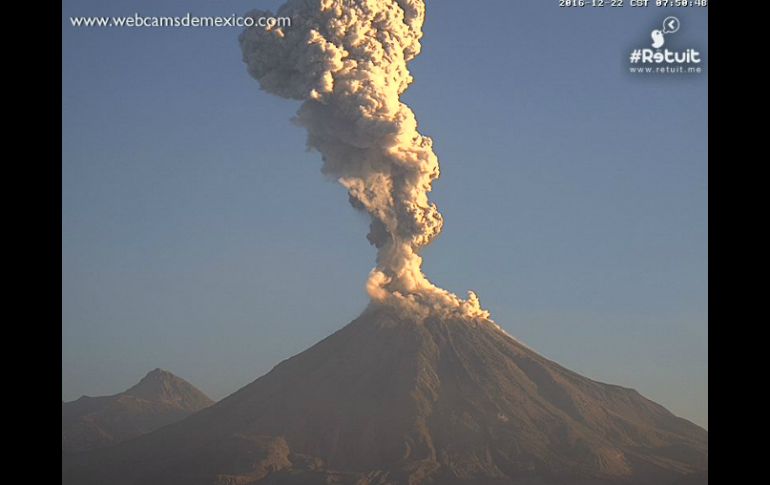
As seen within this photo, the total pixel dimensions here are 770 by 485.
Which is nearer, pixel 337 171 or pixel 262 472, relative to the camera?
pixel 262 472

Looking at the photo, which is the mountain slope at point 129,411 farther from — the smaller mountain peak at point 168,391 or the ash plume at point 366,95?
the ash plume at point 366,95

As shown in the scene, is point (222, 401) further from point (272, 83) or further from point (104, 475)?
point (272, 83)

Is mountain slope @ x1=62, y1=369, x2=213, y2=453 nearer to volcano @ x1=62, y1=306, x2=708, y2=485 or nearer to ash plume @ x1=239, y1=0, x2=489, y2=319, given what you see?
volcano @ x1=62, y1=306, x2=708, y2=485

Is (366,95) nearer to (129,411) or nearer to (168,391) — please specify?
(129,411)

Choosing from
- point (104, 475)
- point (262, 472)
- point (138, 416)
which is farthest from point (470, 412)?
point (138, 416)

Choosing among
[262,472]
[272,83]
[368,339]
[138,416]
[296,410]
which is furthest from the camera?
[138,416]

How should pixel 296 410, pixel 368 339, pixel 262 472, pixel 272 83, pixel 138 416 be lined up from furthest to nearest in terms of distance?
pixel 138 416 → pixel 368 339 → pixel 296 410 → pixel 272 83 → pixel 262 472
